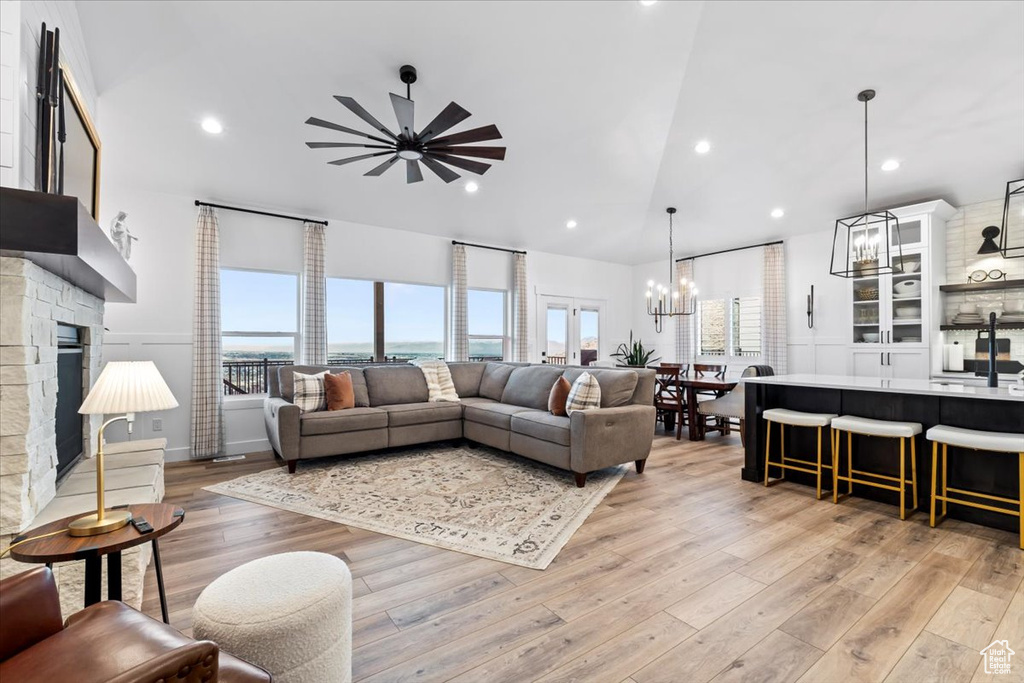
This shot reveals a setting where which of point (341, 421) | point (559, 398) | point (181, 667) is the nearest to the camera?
point (181, 667)

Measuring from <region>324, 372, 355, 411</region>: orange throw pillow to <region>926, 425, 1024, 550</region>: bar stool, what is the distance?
475 centimetres

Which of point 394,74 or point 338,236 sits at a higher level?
point 394,74

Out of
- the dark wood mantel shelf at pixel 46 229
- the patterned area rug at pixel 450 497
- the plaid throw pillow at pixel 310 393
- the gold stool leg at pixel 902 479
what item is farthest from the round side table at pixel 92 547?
the gold stool leg at pixel 902 479

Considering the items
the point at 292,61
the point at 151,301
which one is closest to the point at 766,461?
the point at 292,61

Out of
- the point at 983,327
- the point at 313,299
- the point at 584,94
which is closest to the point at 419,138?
the point at 584,94

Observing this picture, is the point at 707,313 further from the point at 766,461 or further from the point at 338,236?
the point at 338,236

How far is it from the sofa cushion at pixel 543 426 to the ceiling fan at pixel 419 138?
218 centimetres

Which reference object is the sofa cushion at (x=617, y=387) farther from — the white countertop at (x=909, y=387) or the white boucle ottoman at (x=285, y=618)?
the white boucle ottoman at (x=285, y=618)

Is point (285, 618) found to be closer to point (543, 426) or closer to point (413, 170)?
point (543, 426)

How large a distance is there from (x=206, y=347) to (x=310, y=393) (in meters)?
1.26

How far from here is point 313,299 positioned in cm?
540

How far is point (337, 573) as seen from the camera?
1521 millimetres

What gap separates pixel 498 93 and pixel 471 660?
4041 mm

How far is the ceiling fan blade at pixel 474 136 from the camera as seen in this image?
3.04 metres
